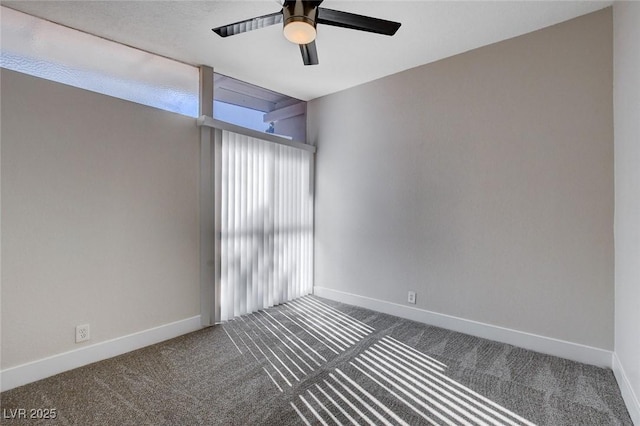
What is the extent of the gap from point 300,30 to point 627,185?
89.0 inches

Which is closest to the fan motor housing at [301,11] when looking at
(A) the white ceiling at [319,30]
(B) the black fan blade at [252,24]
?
(B) the black fan blade at [252,24]

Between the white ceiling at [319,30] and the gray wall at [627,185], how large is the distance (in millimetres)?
477

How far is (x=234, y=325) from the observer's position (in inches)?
125

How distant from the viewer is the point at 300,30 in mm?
1771

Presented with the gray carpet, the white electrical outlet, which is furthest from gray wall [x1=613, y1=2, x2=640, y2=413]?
the white electrical outlet

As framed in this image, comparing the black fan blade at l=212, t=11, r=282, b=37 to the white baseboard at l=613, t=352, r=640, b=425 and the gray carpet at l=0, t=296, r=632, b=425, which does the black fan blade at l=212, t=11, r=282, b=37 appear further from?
the white baseboard at l=613, t=352, r=640, b=425

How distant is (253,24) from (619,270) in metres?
2.99

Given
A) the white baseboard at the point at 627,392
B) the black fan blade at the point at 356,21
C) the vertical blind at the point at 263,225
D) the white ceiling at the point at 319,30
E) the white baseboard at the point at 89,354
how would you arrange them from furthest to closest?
the vertical blind at the point at 263,225 < the white ceiling at the point at 319,30 < the white baseboard at the point at 89,354 < the black fan blade at the point at 356,21 < the white baseboard at the point at 627,392

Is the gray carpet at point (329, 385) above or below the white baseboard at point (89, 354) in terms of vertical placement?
below

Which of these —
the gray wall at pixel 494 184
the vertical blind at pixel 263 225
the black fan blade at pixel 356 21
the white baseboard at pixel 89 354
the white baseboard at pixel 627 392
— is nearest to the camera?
the white baseboard at pixel 627 392

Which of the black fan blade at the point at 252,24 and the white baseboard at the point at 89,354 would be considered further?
the white baseboard at the point at 89,354

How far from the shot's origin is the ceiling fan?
5.74 ft

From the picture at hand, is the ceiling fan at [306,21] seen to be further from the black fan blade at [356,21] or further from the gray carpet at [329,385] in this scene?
the gray carpet at [329,385]

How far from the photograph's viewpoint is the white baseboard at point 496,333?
2.37m
